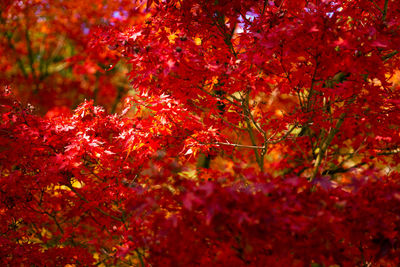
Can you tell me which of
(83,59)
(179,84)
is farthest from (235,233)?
(83,59)

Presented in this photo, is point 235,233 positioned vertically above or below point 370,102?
below

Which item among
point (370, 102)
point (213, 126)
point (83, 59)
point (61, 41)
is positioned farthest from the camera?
point (61, 41)

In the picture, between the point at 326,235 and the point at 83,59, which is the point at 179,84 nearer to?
the point at 326,235

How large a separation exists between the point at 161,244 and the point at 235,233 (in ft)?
1.66

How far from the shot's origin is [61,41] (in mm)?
9977

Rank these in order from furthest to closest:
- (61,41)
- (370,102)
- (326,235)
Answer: (61,41) < (370,102) < (326,235)

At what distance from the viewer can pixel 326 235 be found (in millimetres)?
1916

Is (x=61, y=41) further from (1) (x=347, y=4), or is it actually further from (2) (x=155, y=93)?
(1) (x=347, y=4)

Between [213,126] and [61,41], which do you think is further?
[61,41]

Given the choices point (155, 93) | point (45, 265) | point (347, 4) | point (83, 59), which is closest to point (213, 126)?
point (155, 93)

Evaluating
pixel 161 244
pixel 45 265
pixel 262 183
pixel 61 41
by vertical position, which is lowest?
pixel 45 265

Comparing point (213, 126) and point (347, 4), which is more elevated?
point (347, 4)

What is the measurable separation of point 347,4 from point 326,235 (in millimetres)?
2540

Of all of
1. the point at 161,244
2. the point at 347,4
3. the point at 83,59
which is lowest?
the point at 161,244
